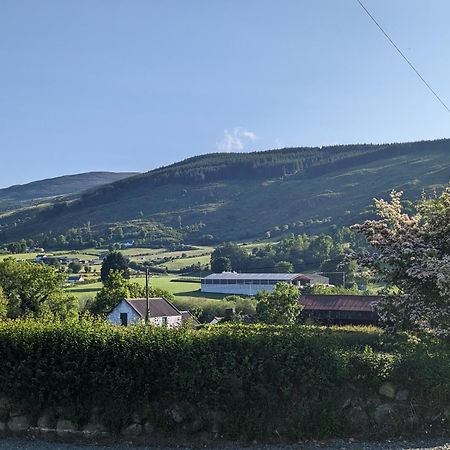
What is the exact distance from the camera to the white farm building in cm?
9425

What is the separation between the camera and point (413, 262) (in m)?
12.5

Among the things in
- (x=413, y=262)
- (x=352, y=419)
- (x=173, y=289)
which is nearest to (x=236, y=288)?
(x=173, y=289)

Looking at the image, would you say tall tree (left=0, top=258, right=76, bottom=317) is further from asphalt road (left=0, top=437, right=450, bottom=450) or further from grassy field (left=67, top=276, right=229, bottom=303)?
asphalt road (left=0, top=437, right=450, bottom=450)

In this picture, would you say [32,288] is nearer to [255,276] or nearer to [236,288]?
[236,288]

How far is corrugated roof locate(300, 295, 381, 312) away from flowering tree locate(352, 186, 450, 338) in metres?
51.8

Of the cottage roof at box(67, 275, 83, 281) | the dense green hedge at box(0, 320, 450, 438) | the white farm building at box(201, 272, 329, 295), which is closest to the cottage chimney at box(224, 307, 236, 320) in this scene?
the white farm building at box(201, 272, 329, 295)

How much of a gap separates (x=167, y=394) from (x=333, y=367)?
2.96 m

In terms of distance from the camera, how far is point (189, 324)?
11891mm

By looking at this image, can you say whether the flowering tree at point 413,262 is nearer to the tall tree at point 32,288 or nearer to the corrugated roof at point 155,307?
the tall tree at point 32,288

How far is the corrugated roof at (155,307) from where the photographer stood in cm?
5318

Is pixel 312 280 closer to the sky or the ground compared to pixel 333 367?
closer to the ground

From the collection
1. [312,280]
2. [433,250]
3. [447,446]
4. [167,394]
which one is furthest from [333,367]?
[312,280]

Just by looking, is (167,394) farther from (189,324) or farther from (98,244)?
A: (98,244)

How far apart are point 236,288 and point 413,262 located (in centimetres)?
8444
